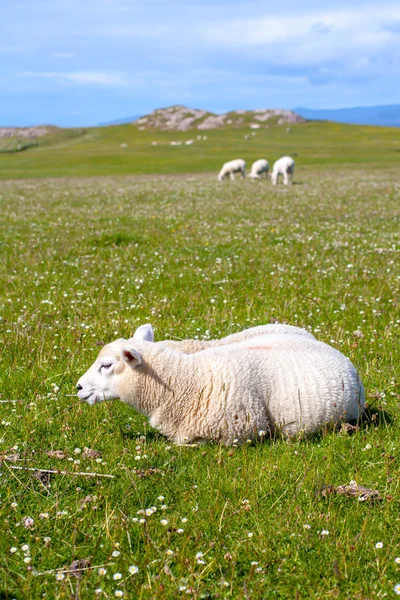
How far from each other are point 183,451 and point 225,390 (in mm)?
680

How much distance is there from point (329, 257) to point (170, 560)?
10.5 meters

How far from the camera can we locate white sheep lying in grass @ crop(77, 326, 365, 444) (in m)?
5.56

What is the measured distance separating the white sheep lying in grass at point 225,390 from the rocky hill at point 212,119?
136 m

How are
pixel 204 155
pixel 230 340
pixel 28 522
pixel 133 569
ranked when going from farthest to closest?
pixel 204 155 → pixel 230 340 → pixel 28 522 → pixel 133 569

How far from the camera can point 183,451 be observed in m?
5.36

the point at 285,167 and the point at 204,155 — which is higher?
the point at 204,155

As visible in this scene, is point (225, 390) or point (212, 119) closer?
point (225, 390)

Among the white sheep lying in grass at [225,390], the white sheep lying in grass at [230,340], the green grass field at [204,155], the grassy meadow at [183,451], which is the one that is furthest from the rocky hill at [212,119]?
the white sheep lying in grass at [225,390]

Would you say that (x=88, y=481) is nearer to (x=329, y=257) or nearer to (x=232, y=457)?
(x=232, y=457)

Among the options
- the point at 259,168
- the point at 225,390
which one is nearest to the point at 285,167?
the point at 259,168

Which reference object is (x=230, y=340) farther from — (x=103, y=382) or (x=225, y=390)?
(x=103, y=382)


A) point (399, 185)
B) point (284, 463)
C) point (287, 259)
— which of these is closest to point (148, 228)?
point (287, 259)

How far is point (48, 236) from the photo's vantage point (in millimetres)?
17688

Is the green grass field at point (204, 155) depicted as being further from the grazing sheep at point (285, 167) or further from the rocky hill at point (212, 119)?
the rocky hill at point (212, 119)
